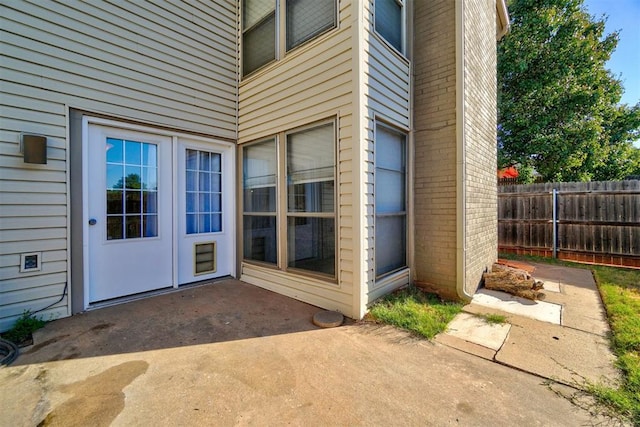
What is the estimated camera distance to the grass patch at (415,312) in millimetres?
2936

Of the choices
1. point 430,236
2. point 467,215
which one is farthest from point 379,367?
point 467,215

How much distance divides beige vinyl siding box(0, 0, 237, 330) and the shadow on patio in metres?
0.51

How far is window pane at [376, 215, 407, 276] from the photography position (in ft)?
11.8

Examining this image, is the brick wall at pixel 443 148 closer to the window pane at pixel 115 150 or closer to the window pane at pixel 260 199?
the window pane at pixel 260 199

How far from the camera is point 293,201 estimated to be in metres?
3.87

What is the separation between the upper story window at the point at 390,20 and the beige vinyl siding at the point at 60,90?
271 centimetres

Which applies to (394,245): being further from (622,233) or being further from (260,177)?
(622,233)

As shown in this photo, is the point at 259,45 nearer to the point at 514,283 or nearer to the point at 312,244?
the point at 312,244

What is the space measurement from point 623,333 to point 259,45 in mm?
5755

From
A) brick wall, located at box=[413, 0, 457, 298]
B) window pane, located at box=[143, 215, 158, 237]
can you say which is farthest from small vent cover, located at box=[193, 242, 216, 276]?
brick wall, located at box=[413, 0, 457, 298]

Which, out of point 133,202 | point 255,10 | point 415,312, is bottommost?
point 415,312

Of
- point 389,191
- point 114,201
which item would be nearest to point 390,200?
point 389,191

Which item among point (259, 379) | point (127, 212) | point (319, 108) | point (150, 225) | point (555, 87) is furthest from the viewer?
point (555, 87)

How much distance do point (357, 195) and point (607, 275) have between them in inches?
202
